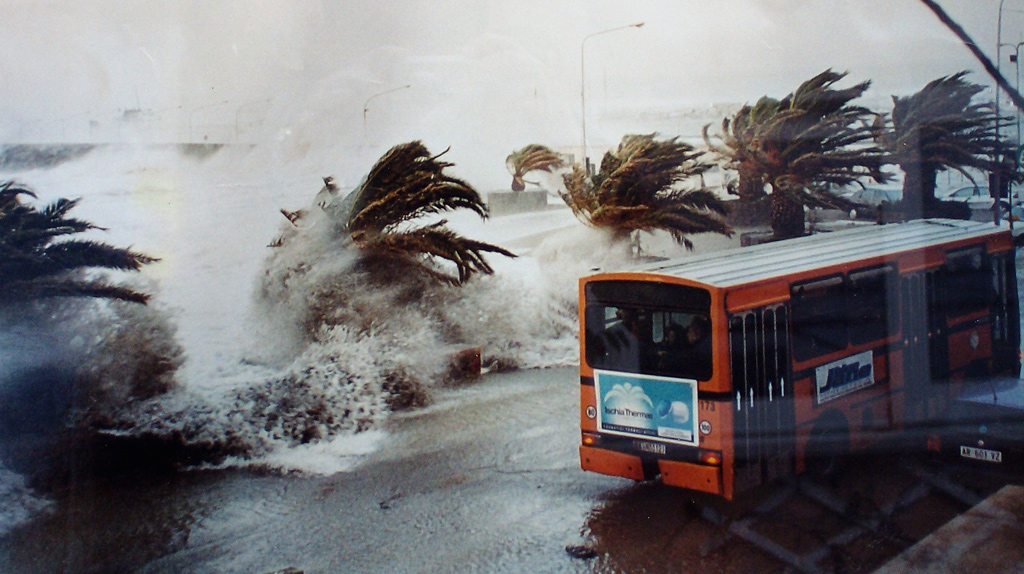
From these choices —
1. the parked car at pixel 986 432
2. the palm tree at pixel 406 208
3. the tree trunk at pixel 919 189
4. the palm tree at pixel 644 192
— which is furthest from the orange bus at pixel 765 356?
the tree trunk at pixel 919 189

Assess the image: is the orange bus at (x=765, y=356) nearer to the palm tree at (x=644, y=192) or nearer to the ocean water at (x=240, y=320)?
the ocean water at (x=240, y=320)

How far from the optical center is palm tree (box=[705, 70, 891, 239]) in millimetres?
11203

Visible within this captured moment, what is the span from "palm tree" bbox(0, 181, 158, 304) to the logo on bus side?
5675 mm

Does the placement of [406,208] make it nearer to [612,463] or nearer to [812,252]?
[612,463]

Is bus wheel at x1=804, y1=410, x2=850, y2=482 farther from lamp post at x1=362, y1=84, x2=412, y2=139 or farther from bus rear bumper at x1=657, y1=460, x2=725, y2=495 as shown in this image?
lamp post at x1=362, y1=84, x2=412, y2=139

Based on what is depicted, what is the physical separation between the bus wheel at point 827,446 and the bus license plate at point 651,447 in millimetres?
1175

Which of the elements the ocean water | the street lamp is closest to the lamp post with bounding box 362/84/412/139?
the ocean water

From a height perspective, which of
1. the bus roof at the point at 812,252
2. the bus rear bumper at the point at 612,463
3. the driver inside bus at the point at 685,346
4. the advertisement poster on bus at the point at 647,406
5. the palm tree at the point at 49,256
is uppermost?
the palm tree at the point at 49,256

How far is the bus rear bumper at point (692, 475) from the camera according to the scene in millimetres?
5852

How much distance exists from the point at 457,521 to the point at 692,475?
1.77 metres

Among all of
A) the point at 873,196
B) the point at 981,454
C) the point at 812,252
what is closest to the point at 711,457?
the point at 981,454

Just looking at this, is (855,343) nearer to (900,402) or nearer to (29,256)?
(900,402)

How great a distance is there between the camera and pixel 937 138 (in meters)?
12.0

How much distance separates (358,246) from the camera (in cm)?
882
